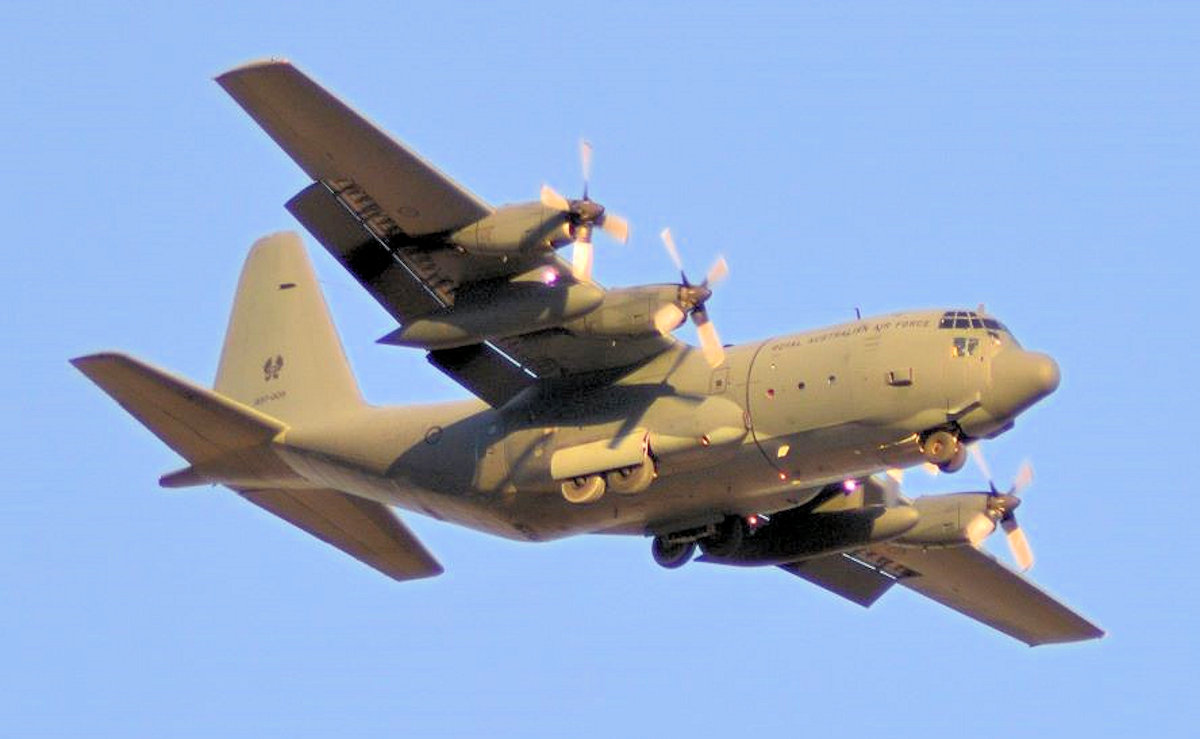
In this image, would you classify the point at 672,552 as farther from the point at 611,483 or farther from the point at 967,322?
the point at 967,322

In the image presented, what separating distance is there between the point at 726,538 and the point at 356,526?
6317mm

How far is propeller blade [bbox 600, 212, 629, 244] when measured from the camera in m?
32.4

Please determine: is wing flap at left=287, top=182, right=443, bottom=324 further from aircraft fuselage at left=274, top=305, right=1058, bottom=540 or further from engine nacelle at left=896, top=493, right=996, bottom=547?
engine nacelle at left=896, top=493, right=996, bottom=547

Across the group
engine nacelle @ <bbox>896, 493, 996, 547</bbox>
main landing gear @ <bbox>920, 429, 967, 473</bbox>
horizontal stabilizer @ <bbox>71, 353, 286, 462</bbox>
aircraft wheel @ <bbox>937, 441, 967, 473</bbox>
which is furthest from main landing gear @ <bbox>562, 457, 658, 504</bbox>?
engine nacelle @ <bbox>896, 493, 996, 547</bbox>

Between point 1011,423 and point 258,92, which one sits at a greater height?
point 258,92

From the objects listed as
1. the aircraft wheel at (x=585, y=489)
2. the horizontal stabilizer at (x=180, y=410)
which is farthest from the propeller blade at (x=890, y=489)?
the horizontal stabilizer at (x=180, y=410)

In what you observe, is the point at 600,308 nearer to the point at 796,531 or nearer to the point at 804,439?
the point at 804,439

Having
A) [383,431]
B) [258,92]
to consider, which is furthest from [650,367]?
[258,92]

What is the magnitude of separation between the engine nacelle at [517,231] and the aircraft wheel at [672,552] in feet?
17.6

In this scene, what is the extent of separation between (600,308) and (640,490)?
2.64m

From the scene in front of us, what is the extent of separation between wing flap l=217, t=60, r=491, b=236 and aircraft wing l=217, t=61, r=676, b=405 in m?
0.01

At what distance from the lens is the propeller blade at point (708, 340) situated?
32500mm

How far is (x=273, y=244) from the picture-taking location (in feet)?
127

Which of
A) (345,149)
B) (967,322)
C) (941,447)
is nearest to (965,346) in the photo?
(967,322)
